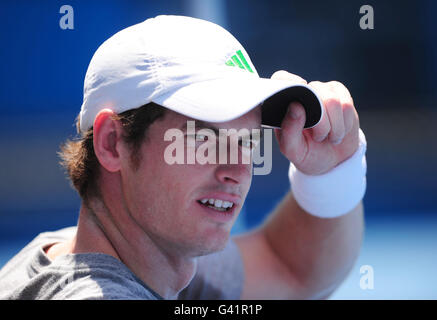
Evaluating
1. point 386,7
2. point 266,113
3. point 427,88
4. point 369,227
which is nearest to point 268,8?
point 386,7

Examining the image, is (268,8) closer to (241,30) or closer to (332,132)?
(241,30)

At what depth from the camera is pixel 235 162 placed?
1.07 m

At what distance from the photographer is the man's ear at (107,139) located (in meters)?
1.06

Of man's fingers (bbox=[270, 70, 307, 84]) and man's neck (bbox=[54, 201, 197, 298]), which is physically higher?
man's fingers (bbox=[270, 70, 307, 84])

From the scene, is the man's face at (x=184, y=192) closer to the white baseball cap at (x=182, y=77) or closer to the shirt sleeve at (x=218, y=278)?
the white baseball cap at (x=182, y=77)

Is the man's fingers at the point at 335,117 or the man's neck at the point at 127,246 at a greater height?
the man's fingers at the point at 335,117

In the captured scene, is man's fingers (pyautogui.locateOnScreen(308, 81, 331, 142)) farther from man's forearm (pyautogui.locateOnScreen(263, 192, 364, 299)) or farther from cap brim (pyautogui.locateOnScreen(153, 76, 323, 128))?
man's forearm (pyautogui.locateOnScreen(263, 192, 364, 299))

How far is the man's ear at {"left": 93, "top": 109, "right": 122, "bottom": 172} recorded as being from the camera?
41.7 inches

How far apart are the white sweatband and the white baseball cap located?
0.27 metres

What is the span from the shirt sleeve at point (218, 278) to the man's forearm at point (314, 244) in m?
0.14

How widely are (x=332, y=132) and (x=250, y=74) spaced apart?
209 millimetres

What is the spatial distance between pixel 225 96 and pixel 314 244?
719 millimetres

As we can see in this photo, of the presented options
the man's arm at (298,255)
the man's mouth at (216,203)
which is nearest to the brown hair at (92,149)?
the man's mouth at (216,203)

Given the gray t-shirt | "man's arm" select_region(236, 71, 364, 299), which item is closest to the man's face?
the gray t-shirt
